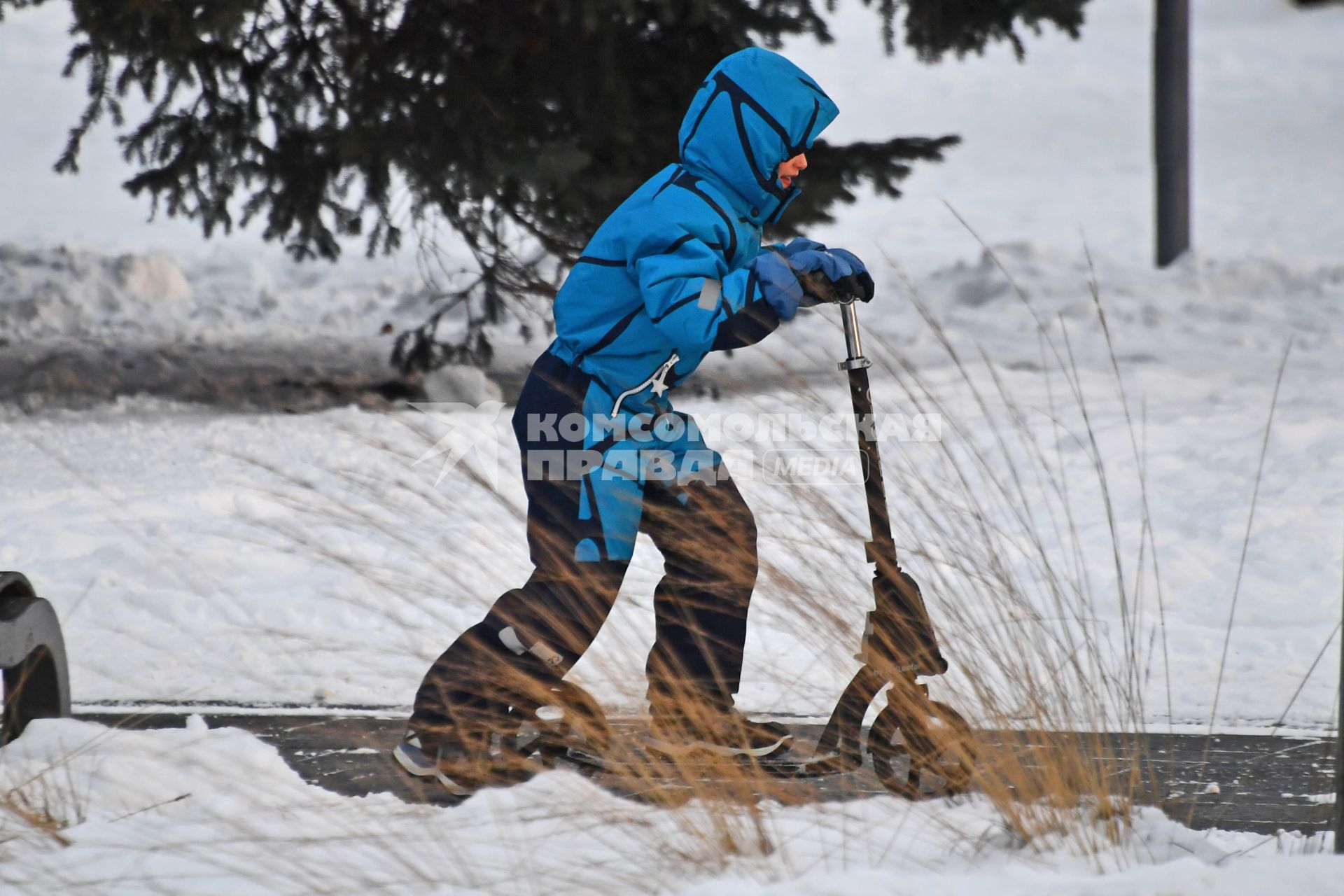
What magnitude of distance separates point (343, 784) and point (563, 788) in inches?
27.5

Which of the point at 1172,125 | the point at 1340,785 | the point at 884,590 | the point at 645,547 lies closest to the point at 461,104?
the point at 645,547

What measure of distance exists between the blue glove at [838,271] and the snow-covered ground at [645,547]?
0.13 metres

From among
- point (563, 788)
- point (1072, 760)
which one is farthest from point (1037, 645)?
point (563, 788)

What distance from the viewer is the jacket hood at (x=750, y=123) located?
2.84 m

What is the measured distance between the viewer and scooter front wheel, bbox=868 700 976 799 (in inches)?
98.4

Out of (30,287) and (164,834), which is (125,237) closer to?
(30,287)

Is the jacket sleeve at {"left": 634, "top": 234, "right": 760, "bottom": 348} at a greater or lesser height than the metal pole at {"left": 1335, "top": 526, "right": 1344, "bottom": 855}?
greater

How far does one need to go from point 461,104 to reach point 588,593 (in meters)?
Answer: 4.68

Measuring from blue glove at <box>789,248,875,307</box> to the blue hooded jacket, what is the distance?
0.11 m

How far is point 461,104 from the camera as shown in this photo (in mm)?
6949

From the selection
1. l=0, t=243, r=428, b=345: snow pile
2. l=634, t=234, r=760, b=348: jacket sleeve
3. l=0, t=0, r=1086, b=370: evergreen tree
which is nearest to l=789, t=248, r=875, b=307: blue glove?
l=634, t=234, r=760, b=348: jacket sleeve

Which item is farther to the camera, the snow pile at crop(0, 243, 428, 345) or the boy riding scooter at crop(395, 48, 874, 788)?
the snow pile at crop(0, 243, 428, 345)

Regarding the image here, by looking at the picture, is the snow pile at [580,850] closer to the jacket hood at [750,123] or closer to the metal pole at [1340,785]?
the metal pole at [1340,785]

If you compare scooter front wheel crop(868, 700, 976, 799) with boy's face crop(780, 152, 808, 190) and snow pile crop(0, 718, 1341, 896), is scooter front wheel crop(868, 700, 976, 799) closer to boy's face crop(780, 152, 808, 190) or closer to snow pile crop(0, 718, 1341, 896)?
snow pile crop(0, 718, 1341, 896)
